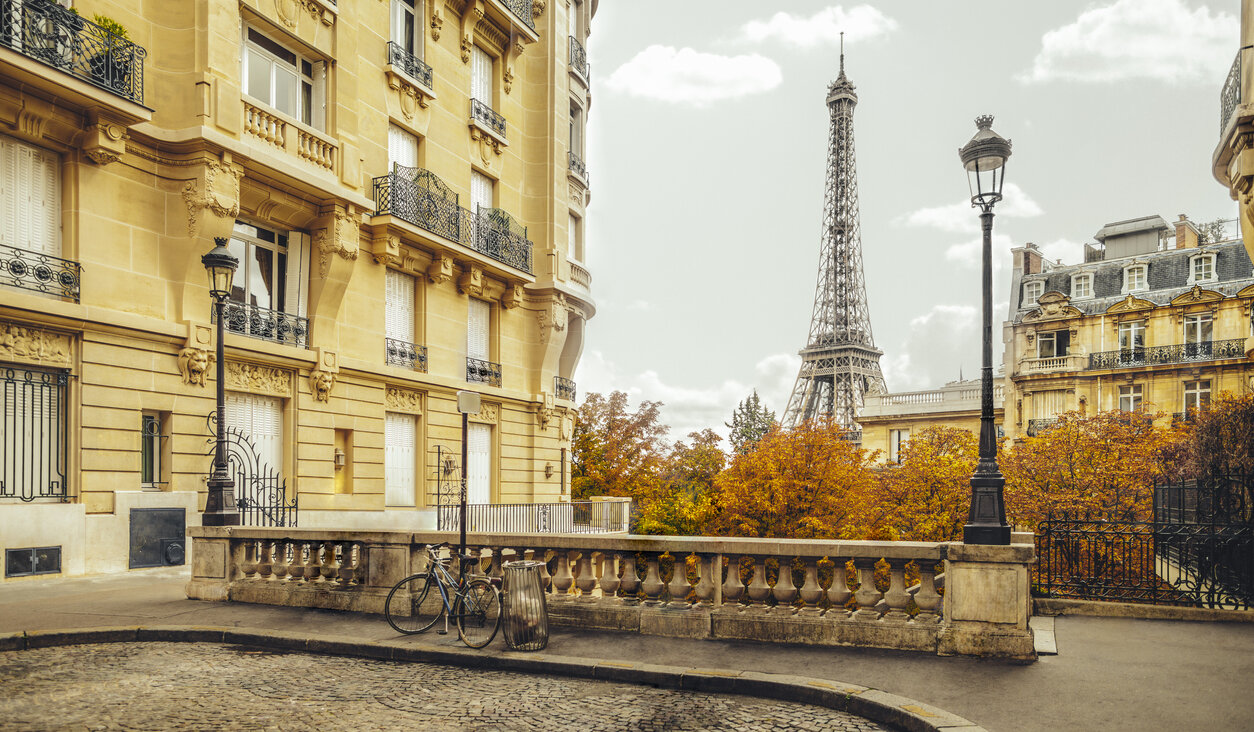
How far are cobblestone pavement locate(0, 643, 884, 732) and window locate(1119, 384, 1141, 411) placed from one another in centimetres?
5033

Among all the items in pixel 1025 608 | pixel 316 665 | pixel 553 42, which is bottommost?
pixel 316 665

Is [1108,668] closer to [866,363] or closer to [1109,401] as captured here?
[1109,401]

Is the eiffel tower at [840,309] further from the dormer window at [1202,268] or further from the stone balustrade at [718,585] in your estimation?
the stone balustrade at [718,585]

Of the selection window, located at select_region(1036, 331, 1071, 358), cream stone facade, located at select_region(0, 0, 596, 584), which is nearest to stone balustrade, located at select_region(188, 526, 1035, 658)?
cream stone facade, located at select_region(0, 0, 596, 584)

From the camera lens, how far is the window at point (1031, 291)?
56031 millimetres

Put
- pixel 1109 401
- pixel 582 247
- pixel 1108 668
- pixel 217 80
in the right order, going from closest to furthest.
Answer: pixel 1108 668
pixel 217 80
pixel 582 247
pixel 1109 401

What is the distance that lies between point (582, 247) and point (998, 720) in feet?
89.5

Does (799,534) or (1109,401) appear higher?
(1109,401)

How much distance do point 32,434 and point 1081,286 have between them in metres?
55.8

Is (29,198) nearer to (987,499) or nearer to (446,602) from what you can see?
(446,602)

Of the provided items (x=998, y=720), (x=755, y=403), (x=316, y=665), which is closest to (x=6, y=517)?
(x=316, y=665)

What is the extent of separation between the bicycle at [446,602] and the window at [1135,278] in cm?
5326

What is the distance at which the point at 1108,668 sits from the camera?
25.0 ft

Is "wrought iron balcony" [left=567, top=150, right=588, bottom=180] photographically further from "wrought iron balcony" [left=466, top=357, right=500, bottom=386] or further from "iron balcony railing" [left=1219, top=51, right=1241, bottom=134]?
"iron balcony railing" [left=1219, top=51, right=1241, bottom=134]
